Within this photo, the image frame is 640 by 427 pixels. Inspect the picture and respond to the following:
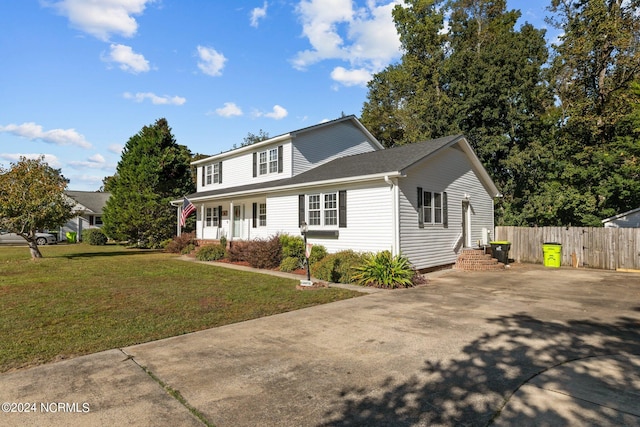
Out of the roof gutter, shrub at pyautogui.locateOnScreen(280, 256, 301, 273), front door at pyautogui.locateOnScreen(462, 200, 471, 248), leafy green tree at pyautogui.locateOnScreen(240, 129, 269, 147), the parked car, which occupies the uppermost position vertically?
leafy green tree at pyautogui.locateOnScreen(240, 129, 269, 147)

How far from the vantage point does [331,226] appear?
13.9 m

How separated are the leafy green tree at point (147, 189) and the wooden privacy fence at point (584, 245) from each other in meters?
22.4

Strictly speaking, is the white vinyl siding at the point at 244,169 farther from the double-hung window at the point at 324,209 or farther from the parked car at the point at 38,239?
the parked car at the point at 38,239

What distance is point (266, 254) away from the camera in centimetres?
1480

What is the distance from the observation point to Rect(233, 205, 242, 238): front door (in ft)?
67.8

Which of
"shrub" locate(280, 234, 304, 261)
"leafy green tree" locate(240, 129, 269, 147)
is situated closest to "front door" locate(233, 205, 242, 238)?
"shrub" locate(280, 234, 304, 261)

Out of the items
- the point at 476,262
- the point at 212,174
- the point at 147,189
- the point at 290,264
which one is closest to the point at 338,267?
the point at 290,264

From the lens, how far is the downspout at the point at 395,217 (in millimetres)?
11812

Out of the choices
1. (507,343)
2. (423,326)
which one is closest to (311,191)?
(423,326)

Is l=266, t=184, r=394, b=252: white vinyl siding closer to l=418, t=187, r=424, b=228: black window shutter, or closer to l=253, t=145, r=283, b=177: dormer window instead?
l=418, t=187, r=424, b=228: black window shutter

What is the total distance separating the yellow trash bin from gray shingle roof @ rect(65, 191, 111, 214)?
135ft

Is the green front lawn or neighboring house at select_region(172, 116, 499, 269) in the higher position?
neighboring house at select_region(172, 116, 499, 269)

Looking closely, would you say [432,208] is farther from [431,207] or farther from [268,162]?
[268,162]

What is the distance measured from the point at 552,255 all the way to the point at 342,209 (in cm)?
Answer: 977
